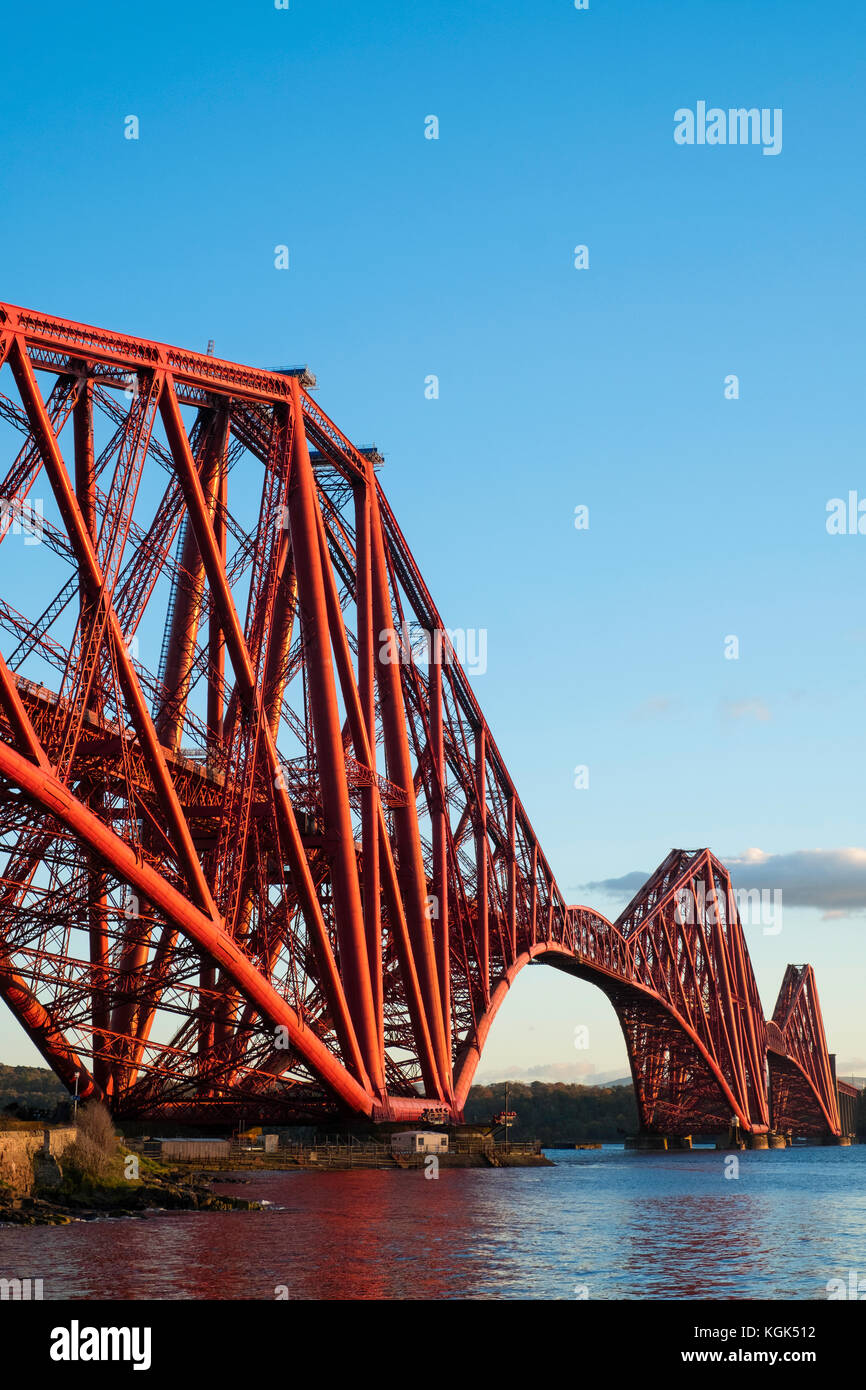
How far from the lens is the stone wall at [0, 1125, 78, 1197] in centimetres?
4053

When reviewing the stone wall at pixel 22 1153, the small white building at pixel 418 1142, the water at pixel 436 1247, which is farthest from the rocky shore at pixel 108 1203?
the small white building at pixel 418 1142

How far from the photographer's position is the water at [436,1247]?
2750 cm

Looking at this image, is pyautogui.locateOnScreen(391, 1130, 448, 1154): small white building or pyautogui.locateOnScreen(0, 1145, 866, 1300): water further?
pyautogui.locateOnScreen(391, 1130, 448, 1154): small white building

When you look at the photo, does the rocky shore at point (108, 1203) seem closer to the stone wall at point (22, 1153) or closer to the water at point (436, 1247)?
the stone wall at point (22, 1153)

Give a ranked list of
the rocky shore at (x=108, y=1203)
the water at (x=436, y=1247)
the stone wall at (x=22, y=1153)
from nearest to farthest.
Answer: the water at (x=436, y=1247) → the rocky shore at (x=108, y=1203) → the stone wall at (x=22, y=1153)

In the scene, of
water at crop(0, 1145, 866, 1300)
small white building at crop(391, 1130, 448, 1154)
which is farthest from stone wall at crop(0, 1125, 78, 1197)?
small white building at crop(391, 1130, 448, 1154)

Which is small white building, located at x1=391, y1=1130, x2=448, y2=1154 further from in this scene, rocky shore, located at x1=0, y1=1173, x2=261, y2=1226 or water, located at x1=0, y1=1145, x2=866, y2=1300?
rocky shore, located at x1=0, y1=1173, x2=261, y2=1226

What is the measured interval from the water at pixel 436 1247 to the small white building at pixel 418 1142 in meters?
2.30

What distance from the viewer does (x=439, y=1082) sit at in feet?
243

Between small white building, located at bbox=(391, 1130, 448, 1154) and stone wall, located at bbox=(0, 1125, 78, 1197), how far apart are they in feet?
72.1

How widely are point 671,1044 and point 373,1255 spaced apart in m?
127

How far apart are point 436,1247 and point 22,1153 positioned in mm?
13499
